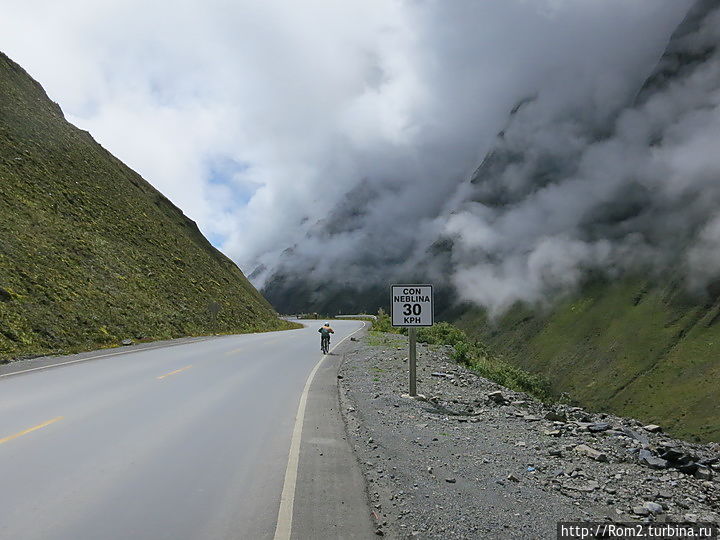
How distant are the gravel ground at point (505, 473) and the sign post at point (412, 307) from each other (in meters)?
1.60

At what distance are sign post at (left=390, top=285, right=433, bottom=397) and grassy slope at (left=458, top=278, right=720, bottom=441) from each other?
336 feet

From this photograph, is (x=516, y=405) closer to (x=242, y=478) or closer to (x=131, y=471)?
(x=242, y=478)

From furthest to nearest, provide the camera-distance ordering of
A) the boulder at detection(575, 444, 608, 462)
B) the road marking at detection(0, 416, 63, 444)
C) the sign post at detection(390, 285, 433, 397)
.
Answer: the sign post at detection(390, 285, 433, 397)
the road marking at detection(0, 416, 63, 444)
the boulder at detection(575, 444, 608, 462)

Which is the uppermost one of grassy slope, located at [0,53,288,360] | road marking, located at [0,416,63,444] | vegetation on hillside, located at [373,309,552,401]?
grassy slope, located at [0,53,288,360]

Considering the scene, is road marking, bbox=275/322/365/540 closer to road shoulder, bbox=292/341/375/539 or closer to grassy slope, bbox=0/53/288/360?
road shoulder, bbox=292/341/375/539

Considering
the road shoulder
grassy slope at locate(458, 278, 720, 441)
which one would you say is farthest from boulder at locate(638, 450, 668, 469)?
grassy slope at locate(458, 278, 720, 441)

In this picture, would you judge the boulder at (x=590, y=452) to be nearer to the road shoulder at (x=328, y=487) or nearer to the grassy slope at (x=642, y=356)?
the road shoulder at (x=328, y=487)

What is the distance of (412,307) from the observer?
11305mm

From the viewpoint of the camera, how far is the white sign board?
441 inches

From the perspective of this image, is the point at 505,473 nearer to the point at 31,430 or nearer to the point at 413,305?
the point at 413,305

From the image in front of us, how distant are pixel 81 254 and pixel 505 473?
116ft

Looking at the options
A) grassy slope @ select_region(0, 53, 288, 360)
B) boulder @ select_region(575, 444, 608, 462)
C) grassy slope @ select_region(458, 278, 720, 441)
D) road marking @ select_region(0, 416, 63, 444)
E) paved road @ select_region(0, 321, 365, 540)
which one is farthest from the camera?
grassy slope @ select_region(458, 278, 720, 441)

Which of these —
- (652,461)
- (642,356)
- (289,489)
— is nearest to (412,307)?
(652,461)

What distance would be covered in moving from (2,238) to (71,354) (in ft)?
41.2
